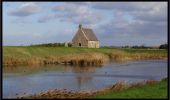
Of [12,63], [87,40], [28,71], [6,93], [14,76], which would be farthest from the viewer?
[87,40]

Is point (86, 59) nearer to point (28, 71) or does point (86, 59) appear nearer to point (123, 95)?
point (28, 71)

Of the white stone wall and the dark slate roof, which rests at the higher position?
the dark slate roof

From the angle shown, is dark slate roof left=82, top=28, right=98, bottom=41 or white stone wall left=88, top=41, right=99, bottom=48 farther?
dark slate roof left=82, top=28, right=98, bottom=41

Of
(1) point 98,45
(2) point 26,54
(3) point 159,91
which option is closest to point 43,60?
(2) point 26,54

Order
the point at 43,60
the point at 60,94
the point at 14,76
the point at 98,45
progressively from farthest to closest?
1. the point at 98,45
2. the point at 43,60
3. the point at 14,76
4. the point at 60,94

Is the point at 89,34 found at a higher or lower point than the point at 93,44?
higher

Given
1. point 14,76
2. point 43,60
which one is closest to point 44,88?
point 14,76

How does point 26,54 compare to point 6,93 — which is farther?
point 26,54

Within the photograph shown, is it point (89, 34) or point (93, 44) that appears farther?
point (93, 44)

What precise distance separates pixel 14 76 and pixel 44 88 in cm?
580

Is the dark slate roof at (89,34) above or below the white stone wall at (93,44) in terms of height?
above

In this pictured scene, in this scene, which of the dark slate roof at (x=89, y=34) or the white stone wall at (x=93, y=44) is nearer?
the white stone wall at (x=93, y=44)

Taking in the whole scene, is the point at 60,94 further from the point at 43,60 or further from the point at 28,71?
the point at 43,60

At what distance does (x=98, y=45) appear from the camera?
228 feet
